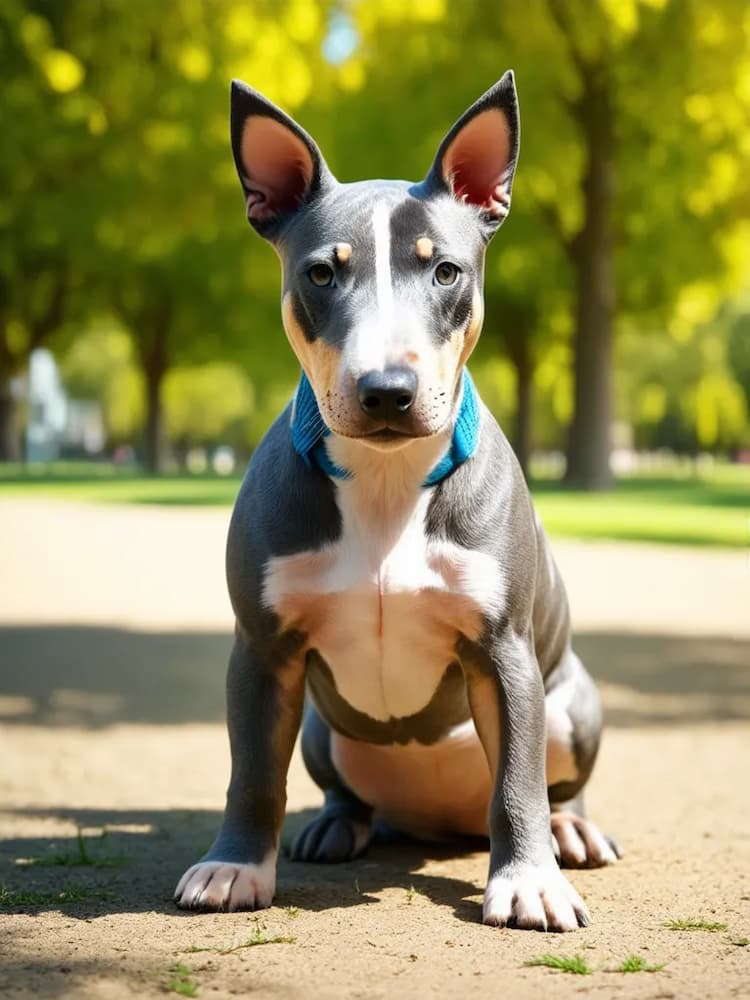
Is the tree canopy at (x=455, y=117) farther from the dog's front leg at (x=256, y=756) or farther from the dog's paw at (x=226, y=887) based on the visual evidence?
the dog's paw at (x=226, y=887)

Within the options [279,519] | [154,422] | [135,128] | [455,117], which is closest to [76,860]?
[279,519]

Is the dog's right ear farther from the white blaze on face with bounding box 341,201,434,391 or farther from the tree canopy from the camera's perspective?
the tree canopy

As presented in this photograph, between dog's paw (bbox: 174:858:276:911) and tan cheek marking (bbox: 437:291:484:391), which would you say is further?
dog's paw (bbox: 174:858:276:911)

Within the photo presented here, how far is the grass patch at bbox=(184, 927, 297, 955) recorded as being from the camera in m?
3.74

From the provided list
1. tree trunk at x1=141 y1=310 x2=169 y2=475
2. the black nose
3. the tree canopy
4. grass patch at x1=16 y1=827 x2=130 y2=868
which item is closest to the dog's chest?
the black nose

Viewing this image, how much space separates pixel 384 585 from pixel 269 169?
123 cm

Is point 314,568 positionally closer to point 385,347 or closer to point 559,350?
point 385,347

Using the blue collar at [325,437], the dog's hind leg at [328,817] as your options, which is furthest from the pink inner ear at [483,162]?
the dog's hind leg at [328,817]

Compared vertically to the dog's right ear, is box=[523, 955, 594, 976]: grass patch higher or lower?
lower

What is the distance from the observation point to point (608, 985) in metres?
3.44

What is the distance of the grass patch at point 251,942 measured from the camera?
12.3 feet

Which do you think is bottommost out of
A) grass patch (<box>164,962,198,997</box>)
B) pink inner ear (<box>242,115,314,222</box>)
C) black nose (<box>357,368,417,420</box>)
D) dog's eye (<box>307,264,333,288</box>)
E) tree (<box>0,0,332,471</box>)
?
grass patch (<box>164,962,198,997</box>)

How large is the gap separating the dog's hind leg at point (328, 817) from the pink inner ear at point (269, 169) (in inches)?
67.8

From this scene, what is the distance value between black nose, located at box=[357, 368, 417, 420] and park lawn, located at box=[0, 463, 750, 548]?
13.9m
